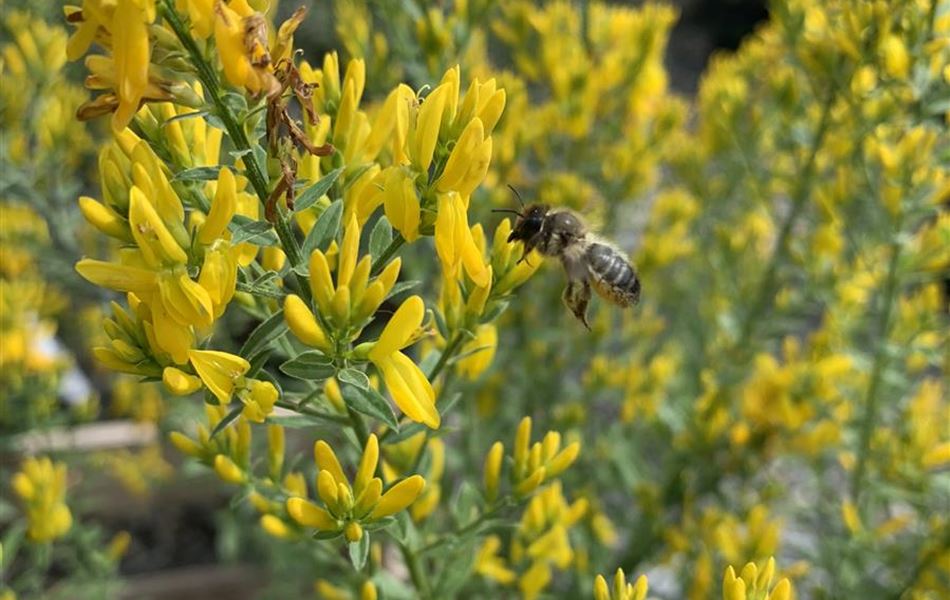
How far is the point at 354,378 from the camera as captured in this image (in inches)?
32.7

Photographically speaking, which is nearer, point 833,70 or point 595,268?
point 595,268

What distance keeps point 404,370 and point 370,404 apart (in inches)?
1.8

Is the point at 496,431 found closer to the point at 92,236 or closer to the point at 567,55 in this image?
the point at 567,55

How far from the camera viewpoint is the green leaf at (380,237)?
2.96 ft

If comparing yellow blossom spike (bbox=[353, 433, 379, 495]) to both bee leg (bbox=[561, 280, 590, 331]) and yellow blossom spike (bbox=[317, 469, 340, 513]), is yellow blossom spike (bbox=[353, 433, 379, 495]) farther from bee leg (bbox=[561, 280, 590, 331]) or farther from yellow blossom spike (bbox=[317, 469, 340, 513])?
bee leg (bbox=[561, 280, 590, 331])

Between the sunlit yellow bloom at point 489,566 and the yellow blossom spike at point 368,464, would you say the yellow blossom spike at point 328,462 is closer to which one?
the yellow blossom spike at point 368,464

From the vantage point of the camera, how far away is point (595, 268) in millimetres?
1255

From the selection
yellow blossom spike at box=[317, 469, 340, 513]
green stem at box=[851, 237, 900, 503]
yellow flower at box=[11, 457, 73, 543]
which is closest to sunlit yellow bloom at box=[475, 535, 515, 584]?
yellow blossom spike at box=[317, 469, 340, 513]

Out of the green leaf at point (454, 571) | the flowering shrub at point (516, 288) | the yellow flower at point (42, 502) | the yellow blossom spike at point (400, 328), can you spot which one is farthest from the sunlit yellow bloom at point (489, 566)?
the yellow flower at point (42, 502)

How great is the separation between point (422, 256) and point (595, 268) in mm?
900

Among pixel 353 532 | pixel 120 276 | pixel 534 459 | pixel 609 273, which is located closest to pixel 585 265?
pixel 609 273

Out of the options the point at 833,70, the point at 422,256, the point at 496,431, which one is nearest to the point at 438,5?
the point at 422,256

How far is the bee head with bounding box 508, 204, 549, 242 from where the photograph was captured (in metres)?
1.10

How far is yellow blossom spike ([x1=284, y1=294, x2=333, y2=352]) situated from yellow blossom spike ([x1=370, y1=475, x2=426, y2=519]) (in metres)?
0.18
